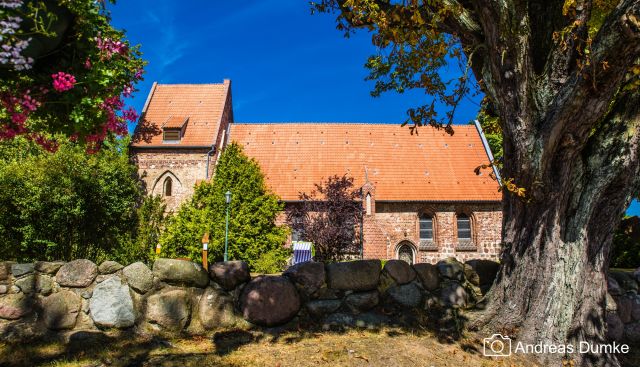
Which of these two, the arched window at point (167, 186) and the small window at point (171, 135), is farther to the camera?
the small window at point (171, 135)

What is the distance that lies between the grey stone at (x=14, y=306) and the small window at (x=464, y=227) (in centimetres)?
1846

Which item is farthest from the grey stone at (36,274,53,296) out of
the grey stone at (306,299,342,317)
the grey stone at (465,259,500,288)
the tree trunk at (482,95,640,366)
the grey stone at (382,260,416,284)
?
the grey stone at (465,259,500,288)

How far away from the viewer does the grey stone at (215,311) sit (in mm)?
4957

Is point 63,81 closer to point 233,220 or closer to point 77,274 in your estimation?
point 77,274

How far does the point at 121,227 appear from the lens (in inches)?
754

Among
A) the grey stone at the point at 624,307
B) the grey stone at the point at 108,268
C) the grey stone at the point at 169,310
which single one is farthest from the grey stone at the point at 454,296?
the grey stone at the point at 108,268

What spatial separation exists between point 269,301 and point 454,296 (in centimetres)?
269

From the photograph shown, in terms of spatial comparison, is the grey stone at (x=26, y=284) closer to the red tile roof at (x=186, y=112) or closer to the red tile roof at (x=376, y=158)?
the red tile roof at (x=376, y=158)

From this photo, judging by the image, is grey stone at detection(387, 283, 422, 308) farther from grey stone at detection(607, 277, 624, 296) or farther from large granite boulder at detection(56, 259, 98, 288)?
large granite boulder at detection(56, 259, 98, 288)

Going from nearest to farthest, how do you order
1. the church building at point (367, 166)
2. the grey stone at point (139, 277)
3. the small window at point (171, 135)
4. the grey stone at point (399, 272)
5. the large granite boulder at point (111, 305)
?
the large granite boulder at point (111, 305), the grey stone at point (139, 277), the grey stone at point (399, 272), the church building at point (367, 166), the small window at point (171, 135)

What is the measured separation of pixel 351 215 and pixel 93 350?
11329 mm

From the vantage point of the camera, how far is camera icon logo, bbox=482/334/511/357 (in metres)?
4.54

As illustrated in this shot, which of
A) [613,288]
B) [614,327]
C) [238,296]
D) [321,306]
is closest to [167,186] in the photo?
[238,296]

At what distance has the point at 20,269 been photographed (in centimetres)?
470
